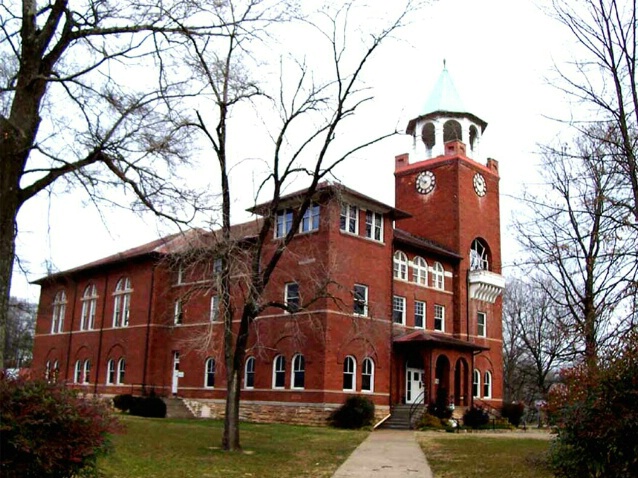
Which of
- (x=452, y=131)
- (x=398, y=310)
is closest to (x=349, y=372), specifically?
(x=398, y=310)

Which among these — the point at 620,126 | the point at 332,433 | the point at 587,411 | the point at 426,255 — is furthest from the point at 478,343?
the point at 587,411

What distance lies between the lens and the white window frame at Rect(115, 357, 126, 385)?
1591 inches

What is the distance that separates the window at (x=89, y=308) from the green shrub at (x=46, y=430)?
122ft

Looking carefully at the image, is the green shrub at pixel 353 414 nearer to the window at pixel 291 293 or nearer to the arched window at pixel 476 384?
the window at pixel 291 293

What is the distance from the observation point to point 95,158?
12.8 meters

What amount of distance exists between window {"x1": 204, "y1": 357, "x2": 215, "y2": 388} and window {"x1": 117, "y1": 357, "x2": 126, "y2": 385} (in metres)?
6.43

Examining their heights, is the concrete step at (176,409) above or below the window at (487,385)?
below

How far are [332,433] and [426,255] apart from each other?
14271mm

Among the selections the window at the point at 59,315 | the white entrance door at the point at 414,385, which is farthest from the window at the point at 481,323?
the window at the point at 59,315

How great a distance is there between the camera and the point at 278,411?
32.0 meters

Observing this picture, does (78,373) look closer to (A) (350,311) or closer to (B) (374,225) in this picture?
(A) (350,311)

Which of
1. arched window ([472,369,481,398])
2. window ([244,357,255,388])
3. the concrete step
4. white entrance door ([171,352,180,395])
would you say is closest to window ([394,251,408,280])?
arched window ([472,369,481,398])

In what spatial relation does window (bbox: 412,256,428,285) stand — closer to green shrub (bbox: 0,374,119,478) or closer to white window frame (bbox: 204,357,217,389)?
white window frame (bbox: 204,357,217,389)

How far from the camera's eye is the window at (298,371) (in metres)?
31.5
